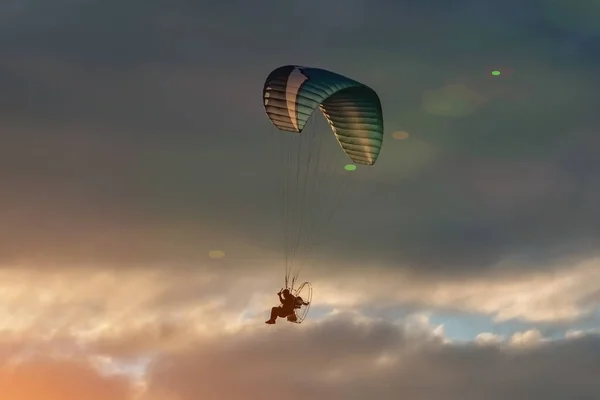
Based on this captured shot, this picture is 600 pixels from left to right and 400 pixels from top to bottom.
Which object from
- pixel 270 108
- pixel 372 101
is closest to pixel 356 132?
pixel 372 101

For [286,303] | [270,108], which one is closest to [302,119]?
[270,108]

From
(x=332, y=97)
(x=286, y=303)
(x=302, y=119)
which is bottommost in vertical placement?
(x=286, y=303)

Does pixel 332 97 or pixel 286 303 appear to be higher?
pixel 332 97

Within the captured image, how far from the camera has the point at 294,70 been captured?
53469 mm

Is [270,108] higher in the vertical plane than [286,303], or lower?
higher

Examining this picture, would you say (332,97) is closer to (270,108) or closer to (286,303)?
(270,108)

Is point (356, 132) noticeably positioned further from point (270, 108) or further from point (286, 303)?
point (286, 303)

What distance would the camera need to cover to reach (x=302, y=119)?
51.9 m

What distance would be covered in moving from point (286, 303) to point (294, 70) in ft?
40.9

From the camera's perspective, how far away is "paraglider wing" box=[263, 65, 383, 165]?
51.8 meters

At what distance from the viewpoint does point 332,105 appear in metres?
56.4

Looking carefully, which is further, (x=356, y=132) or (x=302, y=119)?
(x=356, y=132)

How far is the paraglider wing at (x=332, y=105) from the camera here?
51.8 meters

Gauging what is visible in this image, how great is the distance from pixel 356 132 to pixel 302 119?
508cm
